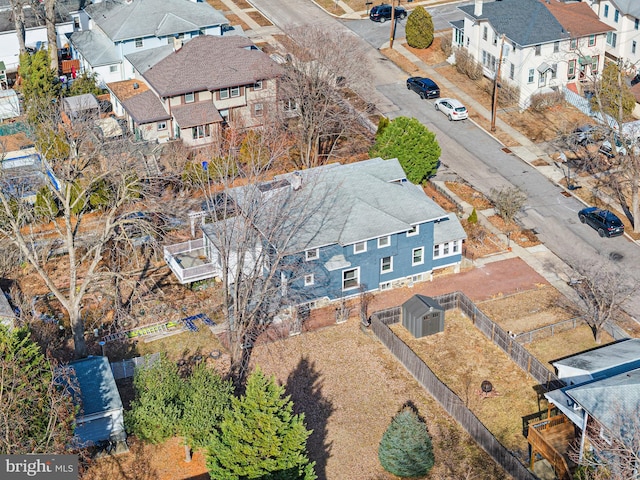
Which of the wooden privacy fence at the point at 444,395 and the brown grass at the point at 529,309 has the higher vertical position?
the wooden privacy fence at the point at 444,395

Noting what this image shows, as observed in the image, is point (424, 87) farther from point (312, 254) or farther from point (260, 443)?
point (260, 443)

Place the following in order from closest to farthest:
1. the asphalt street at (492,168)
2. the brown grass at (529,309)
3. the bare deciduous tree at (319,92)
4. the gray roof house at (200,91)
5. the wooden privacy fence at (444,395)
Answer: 1. the wooden privacy fence at (444,395)
2. the brown grass at (529,309)
3. the asphalt street at (492,168)
4. the bare deciduous tree at (319,92)
5. the gray roof house at (200,91)

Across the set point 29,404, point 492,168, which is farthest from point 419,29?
point 29,404

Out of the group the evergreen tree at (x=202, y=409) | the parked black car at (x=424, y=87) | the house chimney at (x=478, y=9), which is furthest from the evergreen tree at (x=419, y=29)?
the evergreen tree at (x=202, y=409)

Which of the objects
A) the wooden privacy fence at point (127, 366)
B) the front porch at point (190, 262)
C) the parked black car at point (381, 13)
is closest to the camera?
the wooden privacy fence at point (127, 366)

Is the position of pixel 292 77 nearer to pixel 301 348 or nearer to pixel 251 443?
pixel 301 348

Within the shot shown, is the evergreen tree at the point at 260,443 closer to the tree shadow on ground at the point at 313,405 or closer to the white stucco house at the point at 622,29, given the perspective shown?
the tree shadow on ground at the point at 313,405

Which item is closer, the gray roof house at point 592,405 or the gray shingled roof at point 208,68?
the gray roof house at point 592,405

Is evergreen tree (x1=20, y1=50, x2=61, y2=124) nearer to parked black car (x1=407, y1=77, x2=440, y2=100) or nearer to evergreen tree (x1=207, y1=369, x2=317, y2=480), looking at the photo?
parked black car (x1=407, y1=77, x2=440, y2=100)
